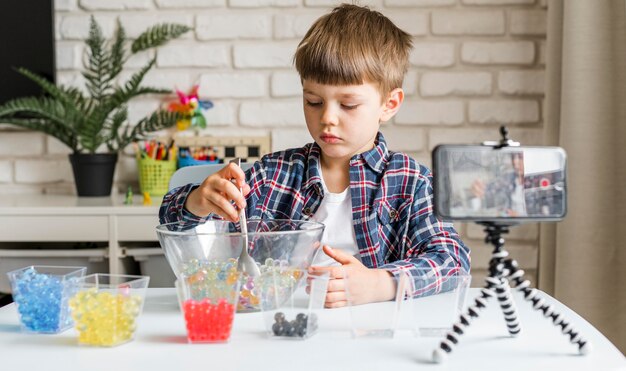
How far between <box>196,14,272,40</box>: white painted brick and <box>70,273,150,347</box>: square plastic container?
1823mm

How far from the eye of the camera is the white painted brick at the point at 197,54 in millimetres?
2689

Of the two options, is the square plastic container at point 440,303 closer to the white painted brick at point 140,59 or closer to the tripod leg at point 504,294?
the tripod leg at point 504,294

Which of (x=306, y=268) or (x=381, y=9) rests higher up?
(x=381, y=9)

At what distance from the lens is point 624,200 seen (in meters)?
2.16

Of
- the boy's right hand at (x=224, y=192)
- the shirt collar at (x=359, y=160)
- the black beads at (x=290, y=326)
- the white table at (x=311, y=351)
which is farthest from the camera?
the shirt collar at (x=359, y=160)

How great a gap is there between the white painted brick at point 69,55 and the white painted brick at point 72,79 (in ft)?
0.07

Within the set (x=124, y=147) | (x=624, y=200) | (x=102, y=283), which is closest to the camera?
(x=102, y=283)

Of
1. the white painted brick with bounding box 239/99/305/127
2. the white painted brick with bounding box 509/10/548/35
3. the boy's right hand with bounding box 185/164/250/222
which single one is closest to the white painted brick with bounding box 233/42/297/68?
the white painted brick with bounding box 239/99/305/127

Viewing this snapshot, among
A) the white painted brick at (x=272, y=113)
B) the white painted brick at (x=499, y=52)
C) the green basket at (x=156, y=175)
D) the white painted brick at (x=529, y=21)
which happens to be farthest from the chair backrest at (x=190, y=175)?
the white painted brick at (x=529, y=21)

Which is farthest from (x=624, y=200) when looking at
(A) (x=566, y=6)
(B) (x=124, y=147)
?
(B) (x=124, y=147)

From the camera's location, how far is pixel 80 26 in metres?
2.72

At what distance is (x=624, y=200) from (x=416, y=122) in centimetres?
72

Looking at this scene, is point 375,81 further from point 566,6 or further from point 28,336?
point 566,6

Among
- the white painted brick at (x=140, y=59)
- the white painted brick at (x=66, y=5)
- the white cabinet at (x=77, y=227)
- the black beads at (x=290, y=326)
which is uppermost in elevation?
Answer: the white painted brick at (x=66, y=5)
